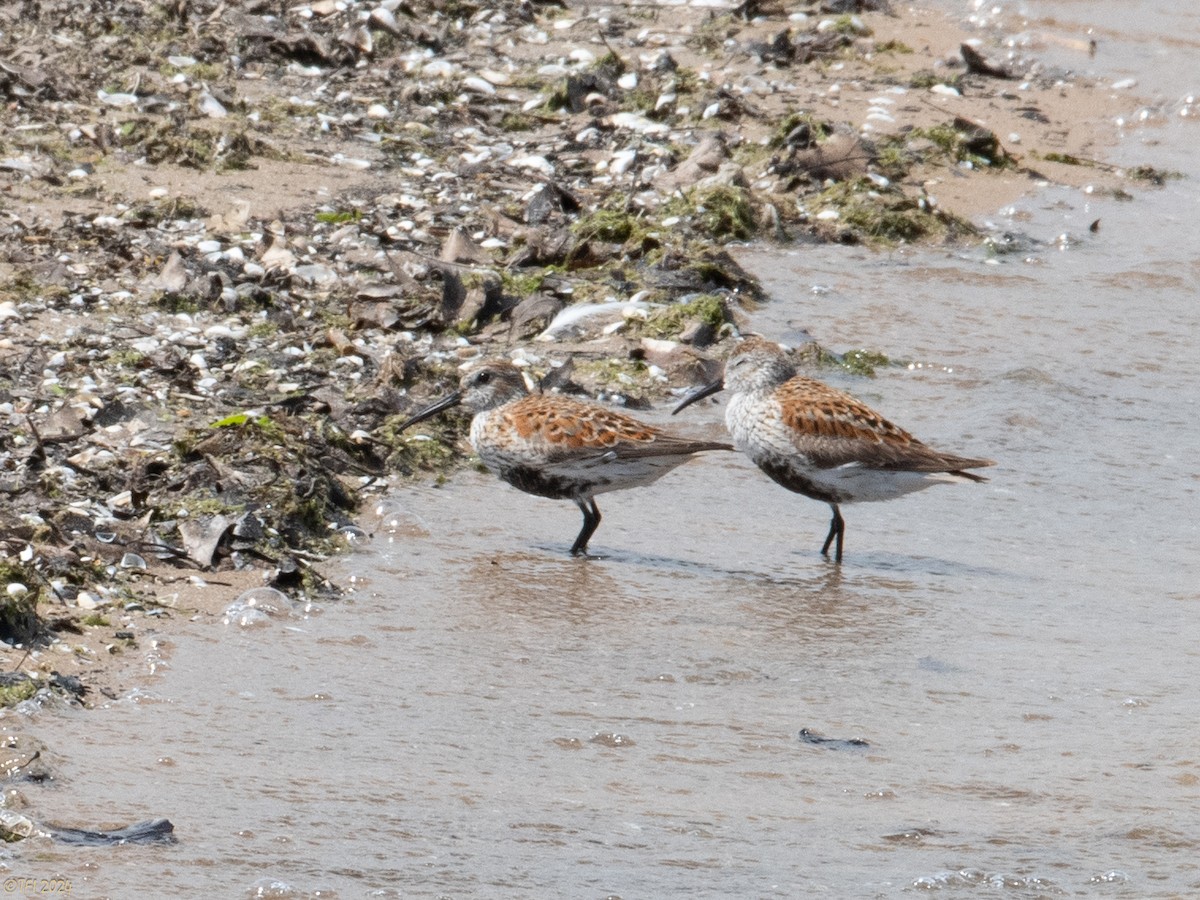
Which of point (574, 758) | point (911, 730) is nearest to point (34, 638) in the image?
point (574, 758)

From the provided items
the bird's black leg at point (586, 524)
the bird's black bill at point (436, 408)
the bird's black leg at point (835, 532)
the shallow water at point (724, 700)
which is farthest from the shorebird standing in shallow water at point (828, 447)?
the bird's black bill at point (436, 408)

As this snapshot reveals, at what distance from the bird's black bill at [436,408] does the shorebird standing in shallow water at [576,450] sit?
0.29 metres

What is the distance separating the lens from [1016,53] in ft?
52.4

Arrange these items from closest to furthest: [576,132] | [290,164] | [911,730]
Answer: [911,730] → [290,164] → [576,132]

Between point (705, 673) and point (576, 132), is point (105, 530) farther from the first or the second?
point (576, 132)

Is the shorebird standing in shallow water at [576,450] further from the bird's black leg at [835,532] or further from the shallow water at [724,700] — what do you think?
the bird's black leg at [835,532]

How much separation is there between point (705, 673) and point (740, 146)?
290 inches

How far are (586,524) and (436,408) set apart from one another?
1082 millimetres

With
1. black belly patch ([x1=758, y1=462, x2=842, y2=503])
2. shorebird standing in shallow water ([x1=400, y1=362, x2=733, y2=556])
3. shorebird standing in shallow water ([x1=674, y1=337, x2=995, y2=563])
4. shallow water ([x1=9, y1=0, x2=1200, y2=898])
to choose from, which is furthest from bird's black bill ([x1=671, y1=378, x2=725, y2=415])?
shorebird standing in shallow water ([x1=400, y1=362, x2=733, y2=556])

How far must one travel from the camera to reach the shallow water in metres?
4.71

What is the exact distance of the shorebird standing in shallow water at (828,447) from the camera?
26.0ft

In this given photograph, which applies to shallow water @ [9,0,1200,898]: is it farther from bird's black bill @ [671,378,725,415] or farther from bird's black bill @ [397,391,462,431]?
bird's black bill @ [397,391,462,431]

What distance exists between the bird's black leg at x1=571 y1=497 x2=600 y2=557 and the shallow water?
10 cm

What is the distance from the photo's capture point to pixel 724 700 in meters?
5.95
